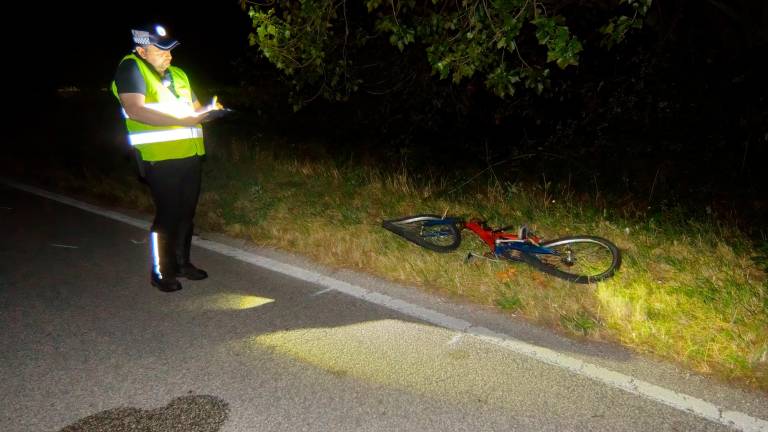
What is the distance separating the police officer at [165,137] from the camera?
397cm

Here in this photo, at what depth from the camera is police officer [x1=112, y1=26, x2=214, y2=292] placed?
3969mm

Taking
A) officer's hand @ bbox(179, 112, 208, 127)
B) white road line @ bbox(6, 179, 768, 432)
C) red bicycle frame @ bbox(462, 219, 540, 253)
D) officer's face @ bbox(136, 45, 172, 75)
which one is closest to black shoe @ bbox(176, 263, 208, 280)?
white road line @ bbox(6, 179, 768, 432)

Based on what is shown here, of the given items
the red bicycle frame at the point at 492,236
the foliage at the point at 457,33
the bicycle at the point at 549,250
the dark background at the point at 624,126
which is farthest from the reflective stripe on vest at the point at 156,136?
the dark background at the point at 624,126

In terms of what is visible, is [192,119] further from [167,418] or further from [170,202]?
[167,418]

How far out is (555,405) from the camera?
2.82m

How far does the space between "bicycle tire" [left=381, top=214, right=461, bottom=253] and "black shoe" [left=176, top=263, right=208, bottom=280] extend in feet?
5.88

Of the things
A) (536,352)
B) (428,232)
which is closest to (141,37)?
(428,232)

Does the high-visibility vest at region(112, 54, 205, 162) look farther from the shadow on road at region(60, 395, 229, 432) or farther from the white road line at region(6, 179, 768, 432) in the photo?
the shadow on road at region(60, 395, 229, 432)

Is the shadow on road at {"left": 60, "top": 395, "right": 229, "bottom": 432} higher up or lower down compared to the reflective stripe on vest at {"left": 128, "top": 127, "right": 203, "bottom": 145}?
lower down

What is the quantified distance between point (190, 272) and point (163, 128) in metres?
1.27

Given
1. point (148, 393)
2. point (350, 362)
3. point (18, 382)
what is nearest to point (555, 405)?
point (350, 362)

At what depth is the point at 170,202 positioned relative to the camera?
14.4ft

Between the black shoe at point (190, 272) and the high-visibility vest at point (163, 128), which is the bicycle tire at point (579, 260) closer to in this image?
the black shoe at point (190, 272)

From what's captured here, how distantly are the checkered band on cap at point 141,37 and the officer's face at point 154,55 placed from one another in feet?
0.13
